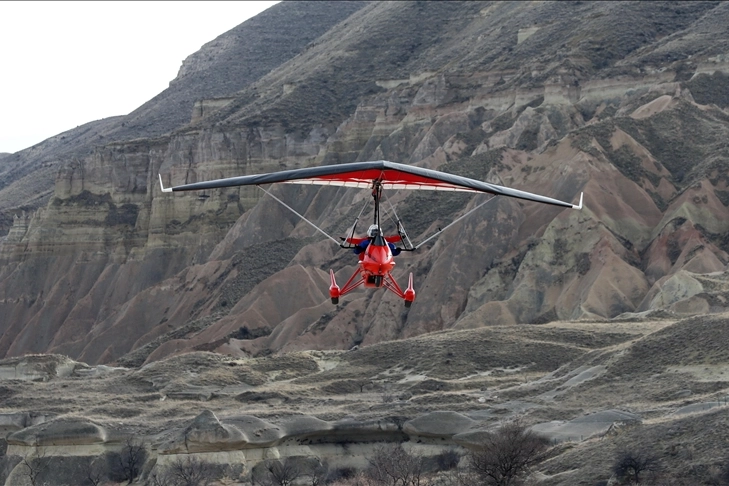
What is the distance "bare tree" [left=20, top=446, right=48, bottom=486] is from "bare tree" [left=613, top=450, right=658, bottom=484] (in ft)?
76.8

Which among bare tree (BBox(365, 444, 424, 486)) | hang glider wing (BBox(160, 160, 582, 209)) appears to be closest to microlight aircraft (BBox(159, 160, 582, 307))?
hang glider wing (BBox(160, 160, 582, 209))

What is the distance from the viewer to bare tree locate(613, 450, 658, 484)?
39.3 metres

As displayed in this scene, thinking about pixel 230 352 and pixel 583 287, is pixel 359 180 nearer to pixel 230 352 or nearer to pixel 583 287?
pixel 583 287

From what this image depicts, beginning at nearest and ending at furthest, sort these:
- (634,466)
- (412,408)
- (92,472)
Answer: (634,466) < (92,472) < (412,408)

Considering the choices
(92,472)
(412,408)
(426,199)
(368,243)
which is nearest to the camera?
(368,243)

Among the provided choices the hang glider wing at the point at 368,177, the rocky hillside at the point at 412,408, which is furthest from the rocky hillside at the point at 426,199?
the hang glider wing at the point at 368,177

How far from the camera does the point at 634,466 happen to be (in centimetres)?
3981

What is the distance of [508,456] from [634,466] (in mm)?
4925

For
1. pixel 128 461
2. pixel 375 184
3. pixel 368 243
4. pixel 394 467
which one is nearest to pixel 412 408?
pixel 394 467

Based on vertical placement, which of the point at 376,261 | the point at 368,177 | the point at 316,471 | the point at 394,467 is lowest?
the point at 316,471

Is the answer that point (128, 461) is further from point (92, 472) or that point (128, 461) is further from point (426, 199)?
point (426, 199)

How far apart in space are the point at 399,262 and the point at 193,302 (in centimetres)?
2583

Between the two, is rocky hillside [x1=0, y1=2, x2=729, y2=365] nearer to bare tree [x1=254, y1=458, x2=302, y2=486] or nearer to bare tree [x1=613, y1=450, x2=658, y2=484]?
bare tree [x1=254, y1=458, x2=302, y2=486]

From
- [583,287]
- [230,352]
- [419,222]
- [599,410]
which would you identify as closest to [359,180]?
[599,410]
